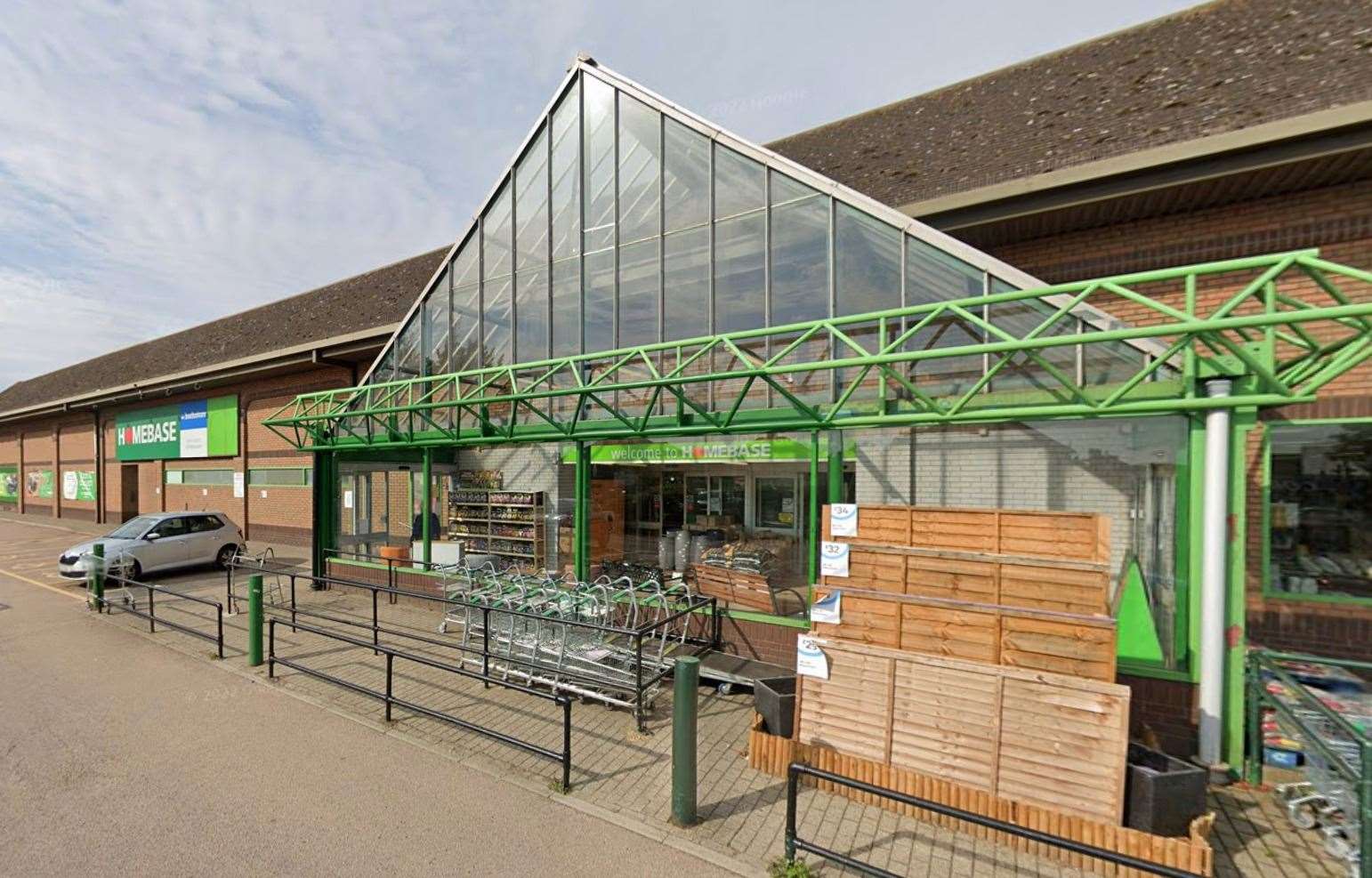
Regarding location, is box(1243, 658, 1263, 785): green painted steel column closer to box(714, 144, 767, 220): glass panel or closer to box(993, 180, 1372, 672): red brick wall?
box(993, 180, 1372, 672): red brick wall

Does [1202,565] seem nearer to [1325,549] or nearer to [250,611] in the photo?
[1325,549]

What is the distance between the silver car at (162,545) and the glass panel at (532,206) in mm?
8301

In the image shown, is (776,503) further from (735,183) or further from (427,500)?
(427,500)

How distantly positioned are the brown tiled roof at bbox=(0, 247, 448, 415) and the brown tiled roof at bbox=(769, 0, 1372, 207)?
13.3 metres

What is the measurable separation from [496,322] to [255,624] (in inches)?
229

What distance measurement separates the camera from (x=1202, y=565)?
16.0ft

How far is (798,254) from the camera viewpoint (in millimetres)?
7461

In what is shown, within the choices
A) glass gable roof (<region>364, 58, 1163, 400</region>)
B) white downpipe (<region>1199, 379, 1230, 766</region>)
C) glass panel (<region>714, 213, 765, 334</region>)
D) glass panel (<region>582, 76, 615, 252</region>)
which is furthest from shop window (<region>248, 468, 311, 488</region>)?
white downpipe (<region>1199, 379, 1230, 766</region>)

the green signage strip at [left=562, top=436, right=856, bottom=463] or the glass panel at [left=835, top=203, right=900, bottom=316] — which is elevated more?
the glass panel at [left=835, top=203, right=900, bottom=316]

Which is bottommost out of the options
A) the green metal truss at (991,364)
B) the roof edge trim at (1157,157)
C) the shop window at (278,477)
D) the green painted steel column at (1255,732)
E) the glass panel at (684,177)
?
the green painted steel column at (1255,732)

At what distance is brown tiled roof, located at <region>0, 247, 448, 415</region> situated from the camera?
18141mm

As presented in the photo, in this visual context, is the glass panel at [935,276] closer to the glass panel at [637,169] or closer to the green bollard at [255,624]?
the glass panel at [637,169]

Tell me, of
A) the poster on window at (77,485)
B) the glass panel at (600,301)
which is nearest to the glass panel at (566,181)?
the glass panel at (600,301)

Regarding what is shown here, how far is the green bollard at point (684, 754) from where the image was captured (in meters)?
3.89
